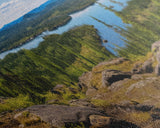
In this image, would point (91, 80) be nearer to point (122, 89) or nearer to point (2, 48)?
point (122, 89)

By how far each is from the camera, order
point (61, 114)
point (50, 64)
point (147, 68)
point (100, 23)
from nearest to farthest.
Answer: point (61, 114)
point (147, 68)
point (50, 64)
point (100, 23)

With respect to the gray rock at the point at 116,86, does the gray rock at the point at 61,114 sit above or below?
above

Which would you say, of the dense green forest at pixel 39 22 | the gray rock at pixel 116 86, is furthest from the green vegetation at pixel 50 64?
the dense green forest at pixel 39 22

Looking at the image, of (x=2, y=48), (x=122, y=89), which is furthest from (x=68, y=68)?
(x=2, y=48)

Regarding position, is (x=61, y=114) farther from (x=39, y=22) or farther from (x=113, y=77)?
(x=39, y=22)

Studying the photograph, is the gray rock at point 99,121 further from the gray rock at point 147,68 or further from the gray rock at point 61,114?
the gray rock at point 147,68

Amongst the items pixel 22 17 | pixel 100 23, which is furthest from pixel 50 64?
pixel 22 17
